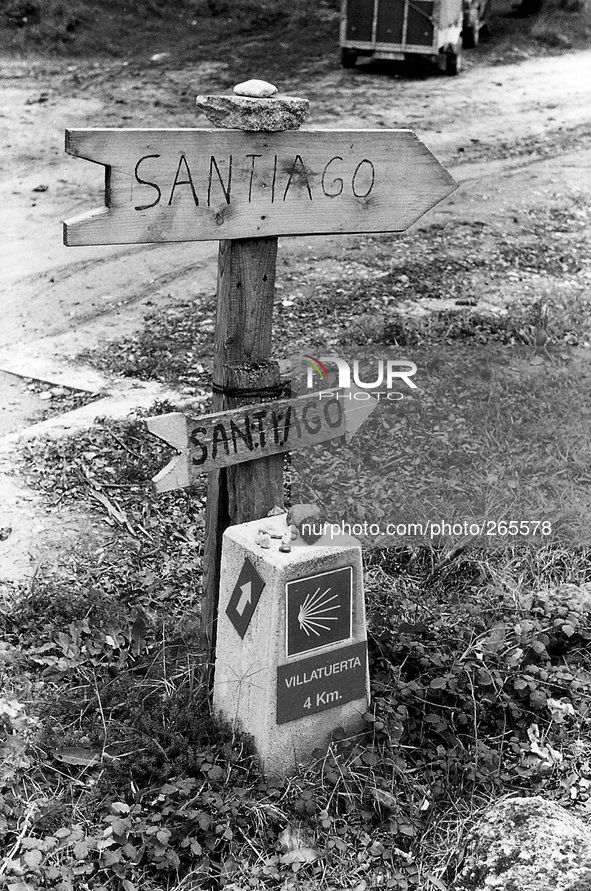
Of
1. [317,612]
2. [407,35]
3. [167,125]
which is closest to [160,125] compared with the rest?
[167,125]

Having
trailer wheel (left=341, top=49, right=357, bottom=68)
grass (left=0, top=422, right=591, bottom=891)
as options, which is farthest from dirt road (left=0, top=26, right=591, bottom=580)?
grass (left=0, top=422, right=591, bottom=891)

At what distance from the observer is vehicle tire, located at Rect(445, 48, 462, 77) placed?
1280 centimetres

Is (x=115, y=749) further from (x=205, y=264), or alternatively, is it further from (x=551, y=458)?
(x=205, y=264)

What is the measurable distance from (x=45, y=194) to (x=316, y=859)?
7472 millimetres

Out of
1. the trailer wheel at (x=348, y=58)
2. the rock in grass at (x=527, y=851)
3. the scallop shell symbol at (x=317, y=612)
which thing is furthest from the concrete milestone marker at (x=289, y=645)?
the trailer wheel at (x=348, y=58)

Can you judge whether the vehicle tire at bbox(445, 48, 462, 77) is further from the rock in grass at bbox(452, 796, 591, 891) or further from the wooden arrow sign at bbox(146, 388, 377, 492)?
the rock in grass at bbox(452, 796, 591, 891)

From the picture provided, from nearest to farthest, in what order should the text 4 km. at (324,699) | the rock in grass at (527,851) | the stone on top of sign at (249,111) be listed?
the rock in grass at (527,851)
the stone on top of sign at (249,111)
the text 4 km. at (324,699)

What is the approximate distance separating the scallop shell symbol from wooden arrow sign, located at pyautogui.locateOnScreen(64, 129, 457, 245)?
41.1 inches

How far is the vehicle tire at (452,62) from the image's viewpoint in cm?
1280

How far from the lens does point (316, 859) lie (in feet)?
8.86

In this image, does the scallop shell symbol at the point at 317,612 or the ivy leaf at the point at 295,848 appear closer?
the ivy leaf at the point at 295,848

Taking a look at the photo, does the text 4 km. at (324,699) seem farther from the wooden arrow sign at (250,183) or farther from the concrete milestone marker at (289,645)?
the wooden arrow sign at (250,183)

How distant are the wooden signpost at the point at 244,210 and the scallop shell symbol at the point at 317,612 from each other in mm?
378

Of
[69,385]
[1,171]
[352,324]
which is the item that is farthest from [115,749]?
[1,171]
